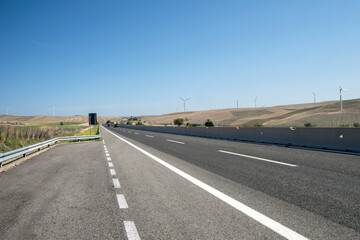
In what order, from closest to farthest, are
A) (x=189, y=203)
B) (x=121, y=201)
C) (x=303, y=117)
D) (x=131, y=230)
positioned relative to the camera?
(x=131, y=230) < (x=189, y=203) < (x=121, y=201) < (x=303, y=117)

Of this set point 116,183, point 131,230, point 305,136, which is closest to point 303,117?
point 305,136

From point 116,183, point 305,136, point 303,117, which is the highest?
point 303,117

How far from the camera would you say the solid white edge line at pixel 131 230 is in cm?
327

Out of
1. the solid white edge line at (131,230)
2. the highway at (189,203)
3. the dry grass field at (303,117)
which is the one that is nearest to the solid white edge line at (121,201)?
the highway at (189,203)

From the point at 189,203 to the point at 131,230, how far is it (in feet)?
4.54

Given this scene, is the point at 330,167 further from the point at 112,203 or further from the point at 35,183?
the point at 35,183

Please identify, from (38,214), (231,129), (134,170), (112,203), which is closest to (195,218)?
(112,203)

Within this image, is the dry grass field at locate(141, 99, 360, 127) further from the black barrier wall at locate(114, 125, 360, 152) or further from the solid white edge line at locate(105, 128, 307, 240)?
the solid white edge line at locate(105, 128, 307, 240)

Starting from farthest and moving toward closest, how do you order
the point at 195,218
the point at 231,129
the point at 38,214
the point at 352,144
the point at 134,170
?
the point at 231,129 → the point at 352,144 → the point at 134,170 → the point at 38,214 → the point at 195,218

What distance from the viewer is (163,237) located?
326 cm

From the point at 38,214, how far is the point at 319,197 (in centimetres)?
469

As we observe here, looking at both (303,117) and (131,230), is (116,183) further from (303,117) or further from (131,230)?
(303,117)

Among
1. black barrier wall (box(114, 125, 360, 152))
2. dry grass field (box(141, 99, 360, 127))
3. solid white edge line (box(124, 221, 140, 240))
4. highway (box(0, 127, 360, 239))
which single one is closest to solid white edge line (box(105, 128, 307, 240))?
highway (box(0, 127, 360, 239))

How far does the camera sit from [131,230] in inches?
137
